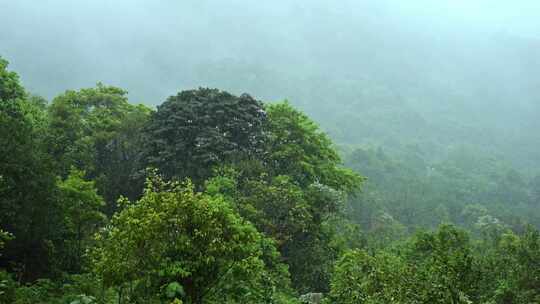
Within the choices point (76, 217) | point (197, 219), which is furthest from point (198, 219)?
point (76, 217)

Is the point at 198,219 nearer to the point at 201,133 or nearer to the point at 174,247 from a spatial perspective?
the point at 174,247

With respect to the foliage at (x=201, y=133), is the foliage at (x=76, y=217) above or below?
below

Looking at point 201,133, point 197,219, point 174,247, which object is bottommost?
point 174,247

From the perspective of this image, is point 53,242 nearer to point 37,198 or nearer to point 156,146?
point 37,198

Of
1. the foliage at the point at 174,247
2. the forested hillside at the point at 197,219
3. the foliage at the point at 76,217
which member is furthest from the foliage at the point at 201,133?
the foliage at the point at 174,247

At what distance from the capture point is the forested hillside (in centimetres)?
1366

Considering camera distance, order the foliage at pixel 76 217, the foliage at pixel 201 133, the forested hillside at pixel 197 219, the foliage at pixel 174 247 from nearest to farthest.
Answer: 1. the foliage at pixel 174 247
2. the forested hillside at pixel 197 219
3. the foliage at pixel 76 217
4. the foliage at pixel 201 133

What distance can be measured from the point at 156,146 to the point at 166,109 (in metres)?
2.94

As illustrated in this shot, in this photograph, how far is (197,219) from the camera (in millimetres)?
13562

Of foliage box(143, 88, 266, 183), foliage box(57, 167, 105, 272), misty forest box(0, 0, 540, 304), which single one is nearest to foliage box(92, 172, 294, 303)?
misty forest box(0, 0, 540, 304)

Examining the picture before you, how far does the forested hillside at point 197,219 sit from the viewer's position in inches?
538

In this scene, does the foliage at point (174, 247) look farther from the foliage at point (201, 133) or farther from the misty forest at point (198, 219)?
the foliage at point (201, 133)

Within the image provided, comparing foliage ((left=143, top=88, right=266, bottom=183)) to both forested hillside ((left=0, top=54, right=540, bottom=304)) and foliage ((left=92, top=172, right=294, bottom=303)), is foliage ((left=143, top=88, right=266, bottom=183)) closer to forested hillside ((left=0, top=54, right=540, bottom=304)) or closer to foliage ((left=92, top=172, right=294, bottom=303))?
forested hillside ((left=0, top=54, right=540, bottom=304))

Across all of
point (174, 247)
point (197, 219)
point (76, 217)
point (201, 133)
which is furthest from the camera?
point (201, 133)
